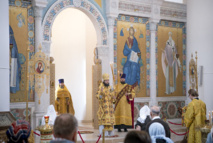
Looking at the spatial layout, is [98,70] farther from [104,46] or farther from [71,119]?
[71,119]

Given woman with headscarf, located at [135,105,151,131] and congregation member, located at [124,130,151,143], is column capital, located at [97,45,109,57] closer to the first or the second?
woman with headscarf, located at [135,105,151,131]

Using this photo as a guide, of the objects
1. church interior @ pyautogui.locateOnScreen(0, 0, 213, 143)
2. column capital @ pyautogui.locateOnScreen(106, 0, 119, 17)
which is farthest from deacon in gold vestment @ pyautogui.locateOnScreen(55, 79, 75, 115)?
column capital @ pyautogui.locateOnScreen(106, 0, 119, 17)

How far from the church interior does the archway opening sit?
4cm

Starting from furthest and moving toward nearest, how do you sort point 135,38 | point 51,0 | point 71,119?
1. point 135,38
2. point 51,0
3. point 71,119

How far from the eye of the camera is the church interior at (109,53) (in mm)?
10047

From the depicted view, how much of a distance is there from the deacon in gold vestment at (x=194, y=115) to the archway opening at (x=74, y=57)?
22.5 ft

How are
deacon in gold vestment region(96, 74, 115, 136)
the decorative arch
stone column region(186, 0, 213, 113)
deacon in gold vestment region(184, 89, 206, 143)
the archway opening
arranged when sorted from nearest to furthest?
deacon in gold vestment region(184, 89, 206, 143)
deacon in gold vestment region(96, 74, 115, 136)
the decorative arch
stone column region(186, 0, 213, 113)
the archway opening

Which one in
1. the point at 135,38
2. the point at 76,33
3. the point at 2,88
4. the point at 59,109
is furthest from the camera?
the point at 76,33

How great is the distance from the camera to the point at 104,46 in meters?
11.7

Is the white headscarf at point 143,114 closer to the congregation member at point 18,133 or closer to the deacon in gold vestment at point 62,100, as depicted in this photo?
the congregation member at point 18,133

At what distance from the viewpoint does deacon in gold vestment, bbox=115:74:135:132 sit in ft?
36.3

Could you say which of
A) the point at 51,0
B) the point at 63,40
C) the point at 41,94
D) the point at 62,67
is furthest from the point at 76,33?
the point at 41,94

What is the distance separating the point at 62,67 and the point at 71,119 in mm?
12269

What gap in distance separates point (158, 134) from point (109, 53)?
7.30 m
